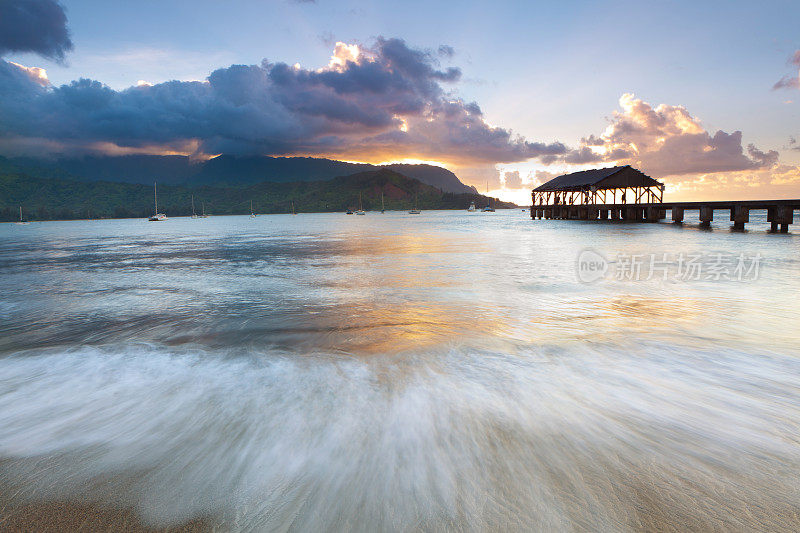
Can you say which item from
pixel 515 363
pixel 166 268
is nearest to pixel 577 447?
pixel 515 363

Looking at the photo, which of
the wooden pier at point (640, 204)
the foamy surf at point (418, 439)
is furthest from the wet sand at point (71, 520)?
the wooden pier at point (640, 204)

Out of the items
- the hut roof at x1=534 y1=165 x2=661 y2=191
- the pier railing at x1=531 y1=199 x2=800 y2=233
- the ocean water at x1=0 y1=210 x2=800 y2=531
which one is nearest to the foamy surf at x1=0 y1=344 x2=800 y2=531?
the ocean water at x1=0 y1=210 x2=800 y2=531

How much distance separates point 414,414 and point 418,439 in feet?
1.52

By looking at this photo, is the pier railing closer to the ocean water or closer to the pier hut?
the pier hut

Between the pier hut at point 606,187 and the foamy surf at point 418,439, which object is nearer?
the foamy surf at point 418,439

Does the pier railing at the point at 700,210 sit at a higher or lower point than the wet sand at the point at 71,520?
higher

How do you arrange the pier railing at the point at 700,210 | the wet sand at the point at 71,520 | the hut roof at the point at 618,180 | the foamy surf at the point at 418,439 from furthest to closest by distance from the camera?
the hut roof at the point at 618,180
the pier railing at the point at 700,210
the foamy surf at the point at 418,439
the wet sand at the point at 71,520

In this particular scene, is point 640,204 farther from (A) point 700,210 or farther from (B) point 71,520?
(B) point 71,520

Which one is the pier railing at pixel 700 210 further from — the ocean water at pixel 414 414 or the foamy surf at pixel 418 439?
the foamy surf at pixel 418 439

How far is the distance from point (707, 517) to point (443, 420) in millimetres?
2046

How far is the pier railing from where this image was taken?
35.4 meters

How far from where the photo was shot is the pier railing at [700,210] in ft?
116

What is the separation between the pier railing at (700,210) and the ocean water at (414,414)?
1437 inches

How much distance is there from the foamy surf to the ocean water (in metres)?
0.02
